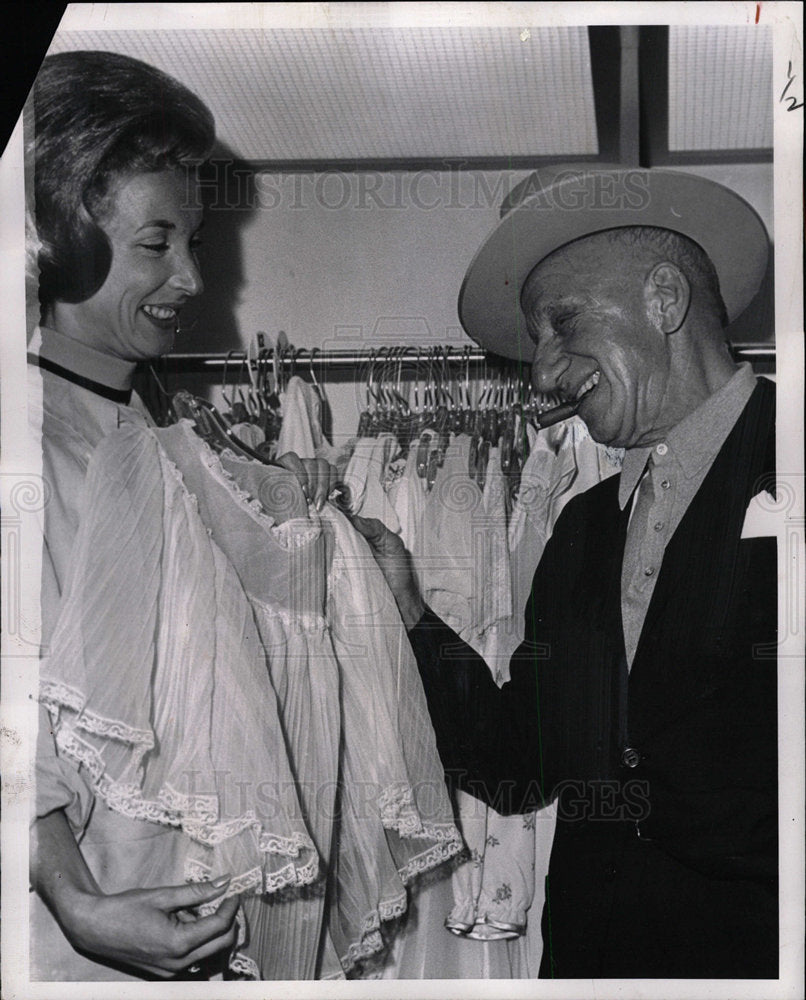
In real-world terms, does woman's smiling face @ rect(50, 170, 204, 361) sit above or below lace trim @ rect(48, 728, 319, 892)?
above

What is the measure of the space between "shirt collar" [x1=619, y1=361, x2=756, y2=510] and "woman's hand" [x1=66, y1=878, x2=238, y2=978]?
2.37 ft

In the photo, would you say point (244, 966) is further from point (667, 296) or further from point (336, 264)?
point (667, 296)

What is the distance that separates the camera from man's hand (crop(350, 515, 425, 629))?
1.35m

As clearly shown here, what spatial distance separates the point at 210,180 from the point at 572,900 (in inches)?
40.3

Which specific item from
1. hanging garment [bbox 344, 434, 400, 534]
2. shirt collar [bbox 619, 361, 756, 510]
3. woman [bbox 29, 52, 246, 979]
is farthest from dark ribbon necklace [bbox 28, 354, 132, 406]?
shirt collar [bbox 619, 361, 756, 510]

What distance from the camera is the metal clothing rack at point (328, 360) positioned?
1.36 m

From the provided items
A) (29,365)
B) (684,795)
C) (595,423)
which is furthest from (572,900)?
(29,365)

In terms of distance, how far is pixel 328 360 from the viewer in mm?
1360

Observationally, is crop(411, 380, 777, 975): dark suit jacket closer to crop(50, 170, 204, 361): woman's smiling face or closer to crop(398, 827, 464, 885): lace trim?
crop(398, 827, 464, 885): lace trim

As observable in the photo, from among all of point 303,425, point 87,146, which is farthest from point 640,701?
point 87,146

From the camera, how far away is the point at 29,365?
1366mm

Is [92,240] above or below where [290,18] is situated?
below

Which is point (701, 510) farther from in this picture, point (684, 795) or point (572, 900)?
point (572, 900)

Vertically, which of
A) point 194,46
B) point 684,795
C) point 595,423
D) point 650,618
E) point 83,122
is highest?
point 194,46
